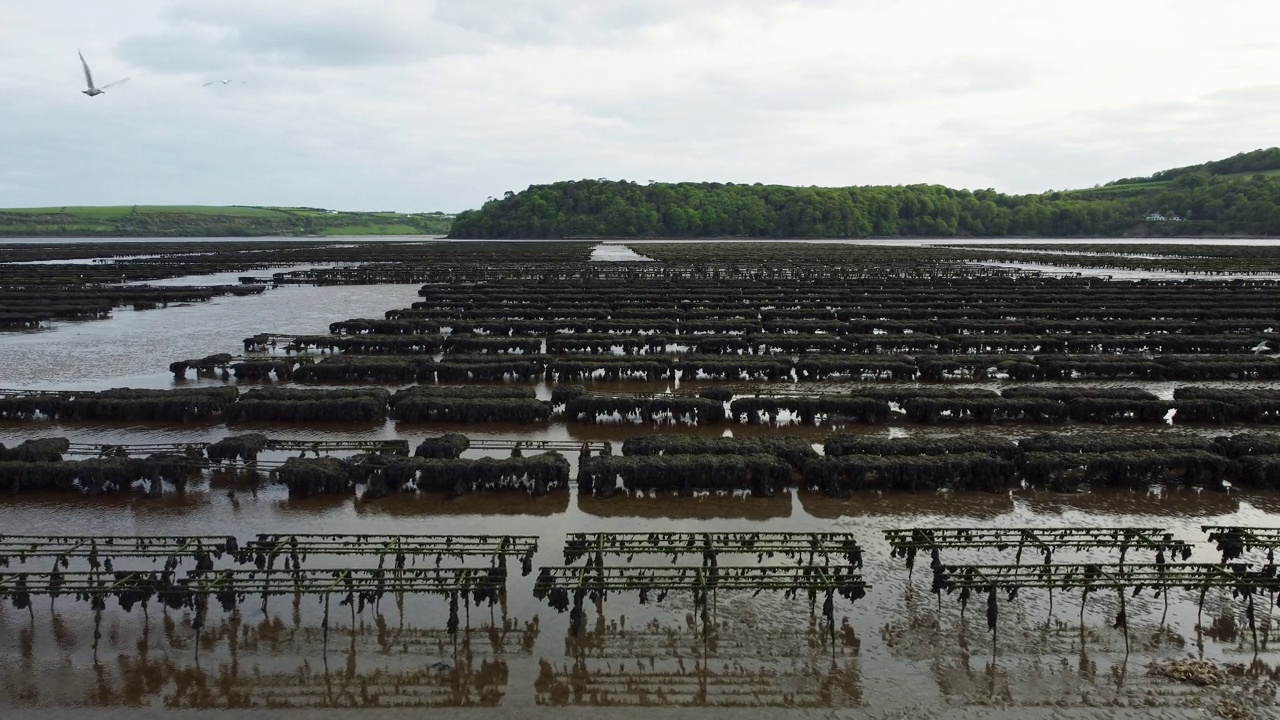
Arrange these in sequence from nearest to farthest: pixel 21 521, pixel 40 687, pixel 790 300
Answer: pixel 40 687 → pixel 21 521 → pixel 790 300

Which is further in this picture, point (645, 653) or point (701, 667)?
point (645, 653)

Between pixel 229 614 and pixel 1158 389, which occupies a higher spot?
pixel 1158 389

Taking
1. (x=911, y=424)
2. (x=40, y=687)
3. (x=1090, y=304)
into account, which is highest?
(x=1090, y=304)

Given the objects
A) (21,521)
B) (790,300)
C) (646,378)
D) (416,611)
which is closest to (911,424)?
(646,378)

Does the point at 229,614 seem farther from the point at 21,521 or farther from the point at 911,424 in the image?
the point at 911,424

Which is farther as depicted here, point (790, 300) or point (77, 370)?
point (790, 300)

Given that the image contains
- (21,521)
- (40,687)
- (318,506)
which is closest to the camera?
(40,687)

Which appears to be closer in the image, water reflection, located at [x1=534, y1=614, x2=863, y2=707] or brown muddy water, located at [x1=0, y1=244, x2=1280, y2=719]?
brown muddy water, located at [x1=0, y1=244, x2=1280, y2=719]

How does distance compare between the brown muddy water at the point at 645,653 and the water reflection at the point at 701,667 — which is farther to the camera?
the water reflection at the point at 701,667

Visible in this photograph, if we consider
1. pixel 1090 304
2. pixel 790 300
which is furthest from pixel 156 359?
pixel 1090 304

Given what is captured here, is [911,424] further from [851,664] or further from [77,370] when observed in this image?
[77,370]
